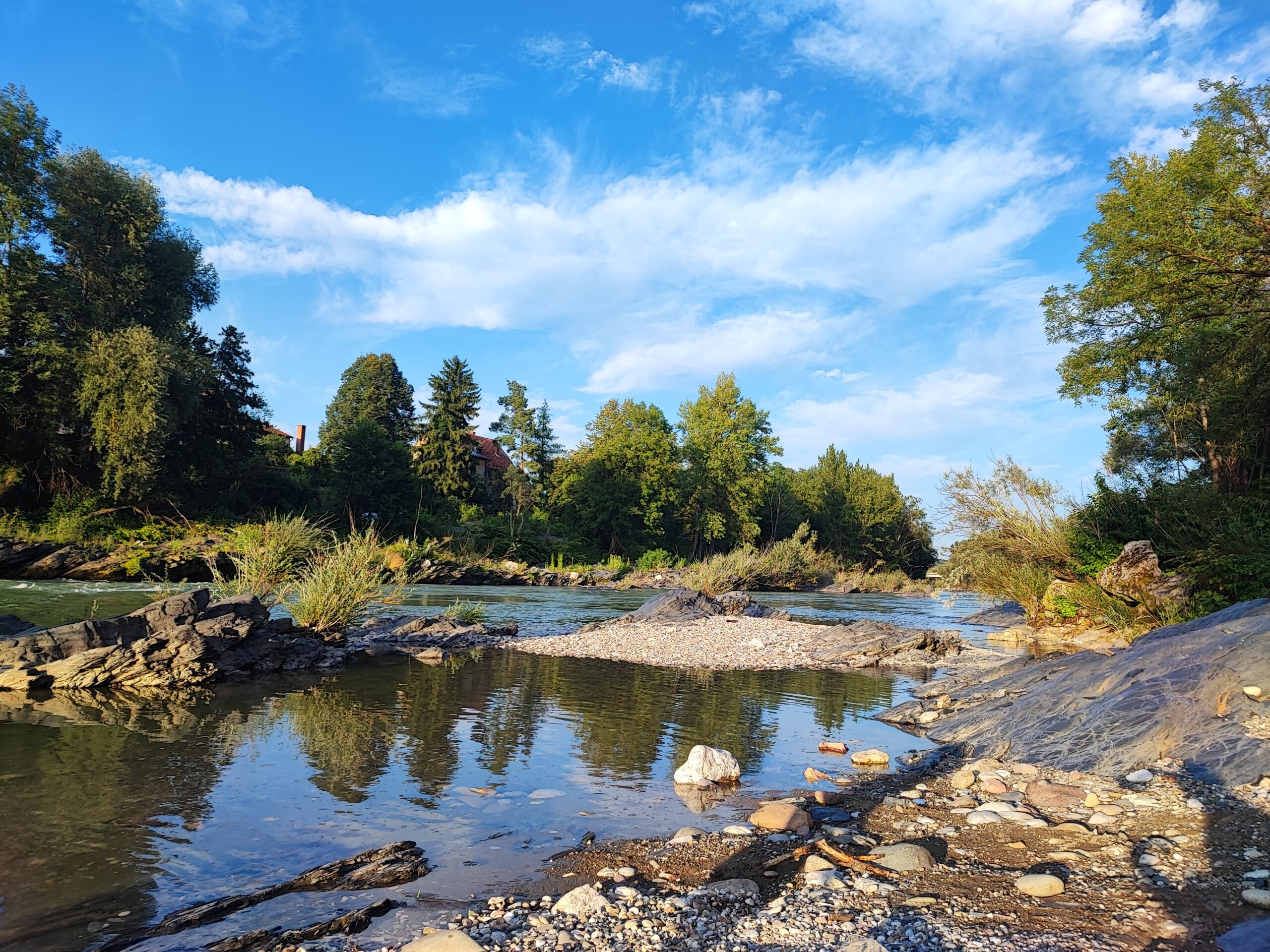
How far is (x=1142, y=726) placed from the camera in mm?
6988

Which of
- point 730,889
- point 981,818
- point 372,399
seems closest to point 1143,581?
point 981,818

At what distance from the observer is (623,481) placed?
209 ft

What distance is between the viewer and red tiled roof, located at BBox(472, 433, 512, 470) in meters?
79.3

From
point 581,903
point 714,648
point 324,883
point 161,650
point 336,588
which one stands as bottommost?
point 714,648

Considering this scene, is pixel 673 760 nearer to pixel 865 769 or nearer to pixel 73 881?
pixel 865 769

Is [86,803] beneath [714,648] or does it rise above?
above

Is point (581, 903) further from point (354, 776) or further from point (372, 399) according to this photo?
point (372, 399)

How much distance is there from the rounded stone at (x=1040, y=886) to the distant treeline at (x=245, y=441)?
723 inches

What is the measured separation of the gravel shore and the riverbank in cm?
931

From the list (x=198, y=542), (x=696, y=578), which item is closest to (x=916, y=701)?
(x=696, y=578)

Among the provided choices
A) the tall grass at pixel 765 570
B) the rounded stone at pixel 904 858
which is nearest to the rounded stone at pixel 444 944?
the rounded stone at pixel 904 858

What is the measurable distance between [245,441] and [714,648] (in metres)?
37.0

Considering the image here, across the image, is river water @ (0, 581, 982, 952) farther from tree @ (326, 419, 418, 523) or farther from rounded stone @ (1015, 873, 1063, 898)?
tree @ (326, 419, 418, 523)

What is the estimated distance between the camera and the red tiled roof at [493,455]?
7931 centimetres
